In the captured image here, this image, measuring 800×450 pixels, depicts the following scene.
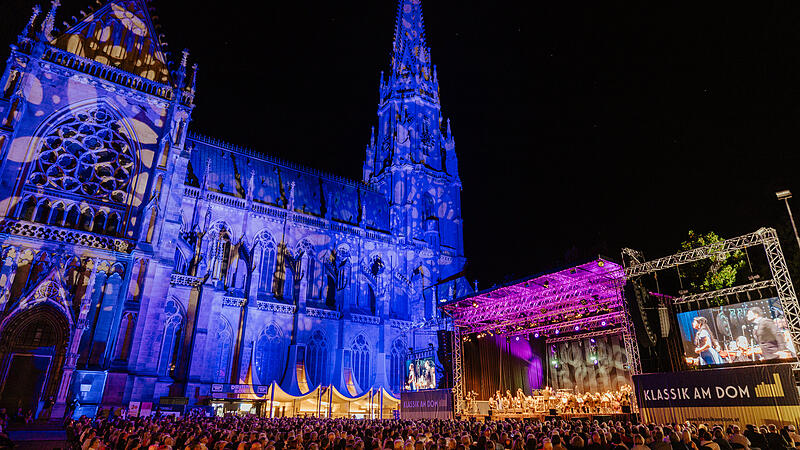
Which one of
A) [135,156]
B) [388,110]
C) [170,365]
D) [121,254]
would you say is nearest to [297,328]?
[170,365]

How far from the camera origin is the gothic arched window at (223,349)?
2805 centimetres

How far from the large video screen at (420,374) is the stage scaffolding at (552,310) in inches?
190

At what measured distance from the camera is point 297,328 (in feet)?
105

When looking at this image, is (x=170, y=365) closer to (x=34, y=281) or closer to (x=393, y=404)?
(x=34, y=281)

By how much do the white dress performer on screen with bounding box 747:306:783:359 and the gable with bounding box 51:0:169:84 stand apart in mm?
33935

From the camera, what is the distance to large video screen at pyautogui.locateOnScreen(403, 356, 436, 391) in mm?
32500

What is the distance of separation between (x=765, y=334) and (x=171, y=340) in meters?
30.3

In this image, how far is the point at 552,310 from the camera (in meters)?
25.6

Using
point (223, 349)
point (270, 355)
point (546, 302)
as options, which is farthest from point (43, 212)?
point (546, 302)

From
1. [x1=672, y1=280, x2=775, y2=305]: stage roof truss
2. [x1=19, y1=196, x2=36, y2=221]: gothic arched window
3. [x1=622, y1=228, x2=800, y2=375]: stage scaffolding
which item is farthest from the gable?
[x1=672, y1=280, x2=775, y2=305]: stage roof truss

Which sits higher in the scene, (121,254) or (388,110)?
(388,110)

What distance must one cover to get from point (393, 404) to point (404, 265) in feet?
36.7

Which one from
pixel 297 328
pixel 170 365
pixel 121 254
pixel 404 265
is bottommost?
pixel 170 365

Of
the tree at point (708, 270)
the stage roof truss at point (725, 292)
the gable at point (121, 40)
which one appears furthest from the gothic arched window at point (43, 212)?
the tree at point (708, 270)
